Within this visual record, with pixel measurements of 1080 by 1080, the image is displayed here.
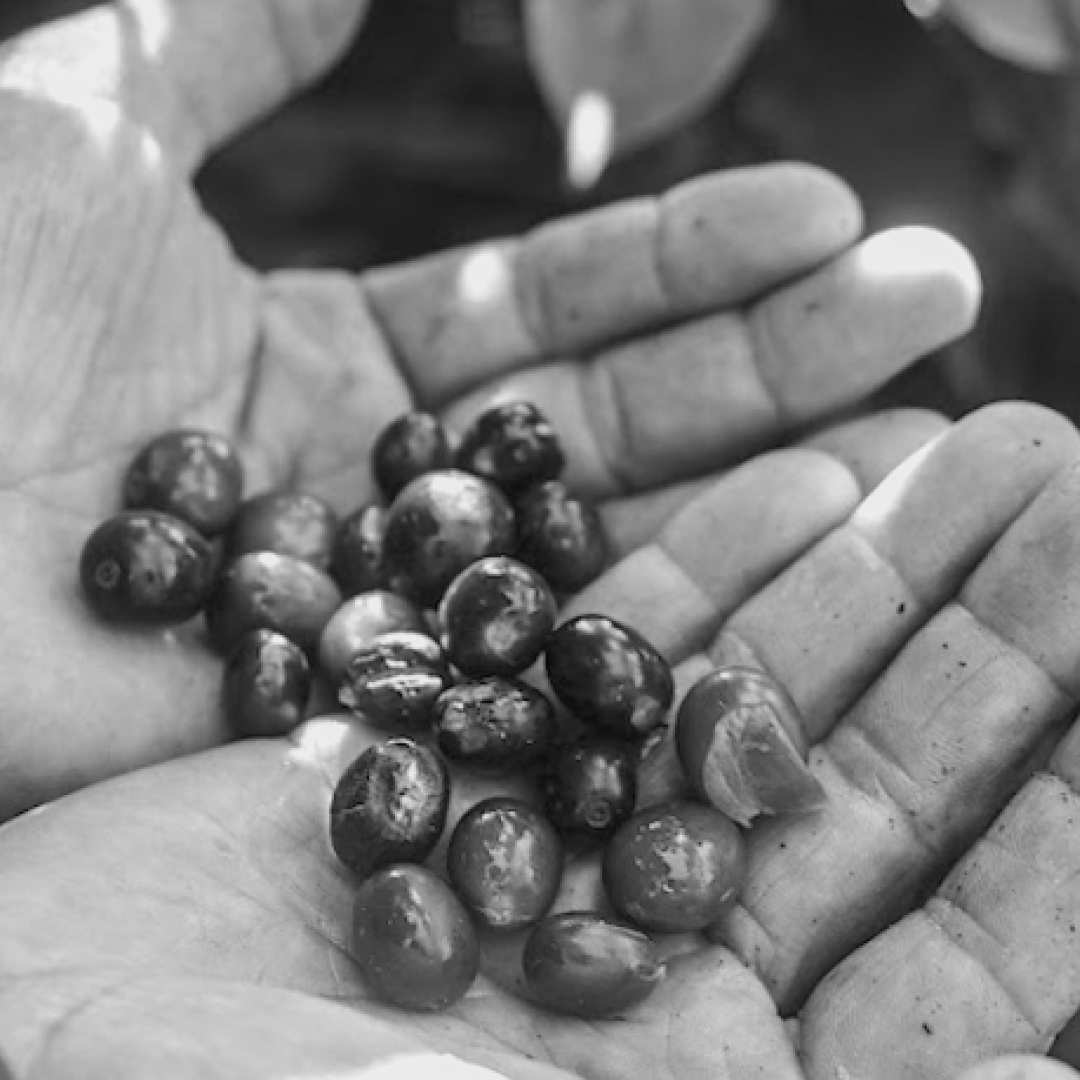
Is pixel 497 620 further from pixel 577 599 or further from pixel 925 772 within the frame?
pixel 925 772

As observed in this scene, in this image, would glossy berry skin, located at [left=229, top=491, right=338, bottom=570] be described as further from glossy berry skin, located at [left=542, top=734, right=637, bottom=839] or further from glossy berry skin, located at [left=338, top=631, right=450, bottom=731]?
glossy berry skin, located at [left=542, top=734, right=637, bottom=839]

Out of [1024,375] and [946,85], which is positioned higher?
[946,85]

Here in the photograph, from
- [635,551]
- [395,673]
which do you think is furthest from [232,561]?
[635,551]

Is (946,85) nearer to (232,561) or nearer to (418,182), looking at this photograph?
(418,182)

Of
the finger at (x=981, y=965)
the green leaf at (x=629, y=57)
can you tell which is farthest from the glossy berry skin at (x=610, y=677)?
the green leaf at (x=629, y=57)

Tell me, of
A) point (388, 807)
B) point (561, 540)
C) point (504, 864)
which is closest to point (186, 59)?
point (561, 540)

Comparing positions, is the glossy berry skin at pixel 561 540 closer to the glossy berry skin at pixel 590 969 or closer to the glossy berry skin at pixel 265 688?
the glossy berry skin at pixel 265 688
